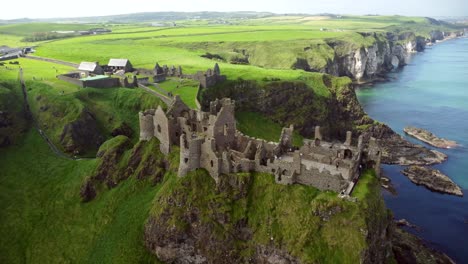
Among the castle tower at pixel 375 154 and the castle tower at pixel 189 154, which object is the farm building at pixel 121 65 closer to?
the castle tower at pixel 189 154

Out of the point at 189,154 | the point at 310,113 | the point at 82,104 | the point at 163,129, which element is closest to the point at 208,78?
the point at 310,113

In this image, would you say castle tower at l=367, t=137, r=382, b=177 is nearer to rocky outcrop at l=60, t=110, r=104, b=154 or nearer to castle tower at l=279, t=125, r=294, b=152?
castle tower at l=279, t=125, r=294, b=152

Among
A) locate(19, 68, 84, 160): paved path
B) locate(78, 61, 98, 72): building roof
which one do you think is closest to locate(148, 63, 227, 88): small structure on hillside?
locate(78, 61, 98, 72): building roof

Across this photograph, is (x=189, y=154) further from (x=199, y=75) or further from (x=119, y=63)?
(x=119, y=63)

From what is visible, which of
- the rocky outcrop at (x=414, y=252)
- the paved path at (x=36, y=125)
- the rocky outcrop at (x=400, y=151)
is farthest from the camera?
the rocky outcrop at (x=400, y=151)

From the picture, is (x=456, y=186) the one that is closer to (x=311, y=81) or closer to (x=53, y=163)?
(x=311, y=81)

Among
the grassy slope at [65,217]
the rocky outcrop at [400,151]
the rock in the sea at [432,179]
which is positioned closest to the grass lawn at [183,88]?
the grassy slope at [65,217]
